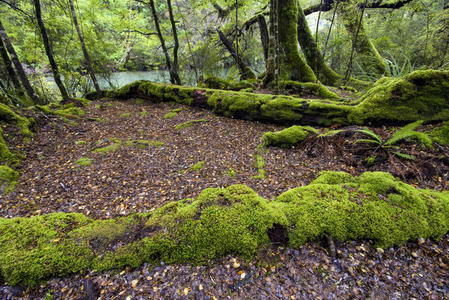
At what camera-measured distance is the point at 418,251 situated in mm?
1971

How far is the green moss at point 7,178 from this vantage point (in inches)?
126

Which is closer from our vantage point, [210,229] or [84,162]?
[210,229]

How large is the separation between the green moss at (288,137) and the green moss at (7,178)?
16.6ft

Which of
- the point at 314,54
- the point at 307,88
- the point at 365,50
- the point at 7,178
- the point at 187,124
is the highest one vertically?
the point at 314,54

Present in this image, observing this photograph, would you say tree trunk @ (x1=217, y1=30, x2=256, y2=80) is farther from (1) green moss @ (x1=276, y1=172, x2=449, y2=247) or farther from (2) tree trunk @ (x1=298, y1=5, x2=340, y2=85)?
(1) green moss @ (x1=276, y1=172, x2=449, y2=247)

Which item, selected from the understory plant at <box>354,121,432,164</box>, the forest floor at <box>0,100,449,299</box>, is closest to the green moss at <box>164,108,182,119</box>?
the forest floor at <box>0,100,449,299</box>

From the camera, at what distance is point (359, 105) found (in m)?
4.68

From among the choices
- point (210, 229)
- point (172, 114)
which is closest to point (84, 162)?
point (210, 229)

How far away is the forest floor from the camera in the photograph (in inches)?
67.8

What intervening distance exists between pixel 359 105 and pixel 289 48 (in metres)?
4.53

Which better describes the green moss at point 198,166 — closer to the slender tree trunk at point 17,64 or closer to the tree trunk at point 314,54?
the tree trunk at point 314,54

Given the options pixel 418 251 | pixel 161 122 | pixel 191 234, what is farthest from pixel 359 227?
pixel 161 122

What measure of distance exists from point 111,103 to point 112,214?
8.45 m

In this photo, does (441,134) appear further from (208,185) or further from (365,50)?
(365,50)
